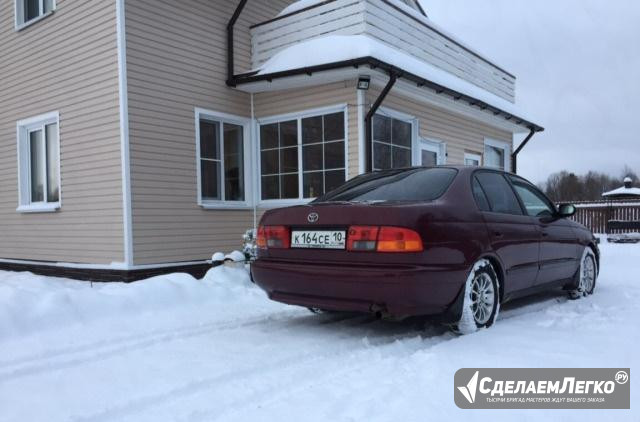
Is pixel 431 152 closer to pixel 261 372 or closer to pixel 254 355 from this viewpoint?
pixel 254 355

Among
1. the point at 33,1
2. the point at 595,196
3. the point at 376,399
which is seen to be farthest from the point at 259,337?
the point at 595,196

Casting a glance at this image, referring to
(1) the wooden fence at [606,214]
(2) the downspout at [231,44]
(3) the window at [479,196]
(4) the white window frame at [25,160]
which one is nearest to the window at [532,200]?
(3) the window at [479,196]

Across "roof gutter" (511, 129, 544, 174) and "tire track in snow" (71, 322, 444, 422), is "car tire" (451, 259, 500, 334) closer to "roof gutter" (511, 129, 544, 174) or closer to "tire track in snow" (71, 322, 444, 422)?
"tire track in snow" (71, 322, 444, 422)

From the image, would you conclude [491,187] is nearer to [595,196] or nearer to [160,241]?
[160,241]

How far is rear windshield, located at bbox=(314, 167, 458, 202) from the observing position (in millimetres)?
4281

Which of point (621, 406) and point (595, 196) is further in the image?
point (595, 196)

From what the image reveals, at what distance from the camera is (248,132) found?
358 inches

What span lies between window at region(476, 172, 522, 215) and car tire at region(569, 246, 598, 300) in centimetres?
142

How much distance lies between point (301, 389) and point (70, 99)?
6.95m

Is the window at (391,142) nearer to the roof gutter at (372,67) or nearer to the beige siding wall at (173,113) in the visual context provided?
the roof gutter at (372,67)

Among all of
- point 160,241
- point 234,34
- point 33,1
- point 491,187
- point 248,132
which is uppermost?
point 33,1

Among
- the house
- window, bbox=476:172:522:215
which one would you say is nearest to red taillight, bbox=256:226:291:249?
window, bbox=476:172:522:215

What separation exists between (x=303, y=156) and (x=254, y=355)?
5222 millimetres

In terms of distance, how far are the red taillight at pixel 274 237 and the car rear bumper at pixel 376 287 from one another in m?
0.26
